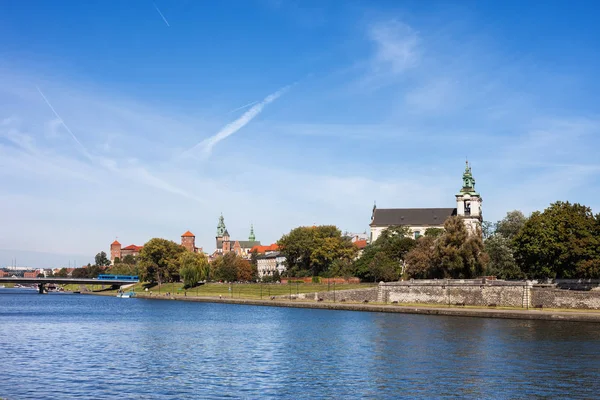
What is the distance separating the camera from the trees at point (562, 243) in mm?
76125

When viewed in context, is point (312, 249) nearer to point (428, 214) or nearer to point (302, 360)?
point (428, 214)

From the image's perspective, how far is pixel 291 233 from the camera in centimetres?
15288

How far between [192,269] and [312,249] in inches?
1050

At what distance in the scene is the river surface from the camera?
31.3 meters

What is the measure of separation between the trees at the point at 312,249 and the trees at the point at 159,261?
24.2 m

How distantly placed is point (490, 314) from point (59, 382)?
5039cm

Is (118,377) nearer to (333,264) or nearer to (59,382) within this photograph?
(59,382)

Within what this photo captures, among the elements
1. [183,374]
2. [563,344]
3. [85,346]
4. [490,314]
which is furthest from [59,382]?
[490,314]

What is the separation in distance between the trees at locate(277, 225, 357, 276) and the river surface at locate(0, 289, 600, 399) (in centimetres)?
7820

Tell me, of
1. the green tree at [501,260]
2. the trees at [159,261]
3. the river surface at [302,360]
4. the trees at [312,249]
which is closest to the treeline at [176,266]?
the trees at [159,261]

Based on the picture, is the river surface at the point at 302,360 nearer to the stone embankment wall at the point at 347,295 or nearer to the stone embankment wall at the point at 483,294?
the stone embankment wall at the point at 483,294

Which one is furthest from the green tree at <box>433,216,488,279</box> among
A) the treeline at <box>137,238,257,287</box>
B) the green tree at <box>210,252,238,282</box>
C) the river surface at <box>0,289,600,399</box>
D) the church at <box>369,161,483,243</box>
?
the green tree at <box>210,252,238,282</box>

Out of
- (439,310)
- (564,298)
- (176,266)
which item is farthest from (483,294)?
(176,266)

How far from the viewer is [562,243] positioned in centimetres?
7794
